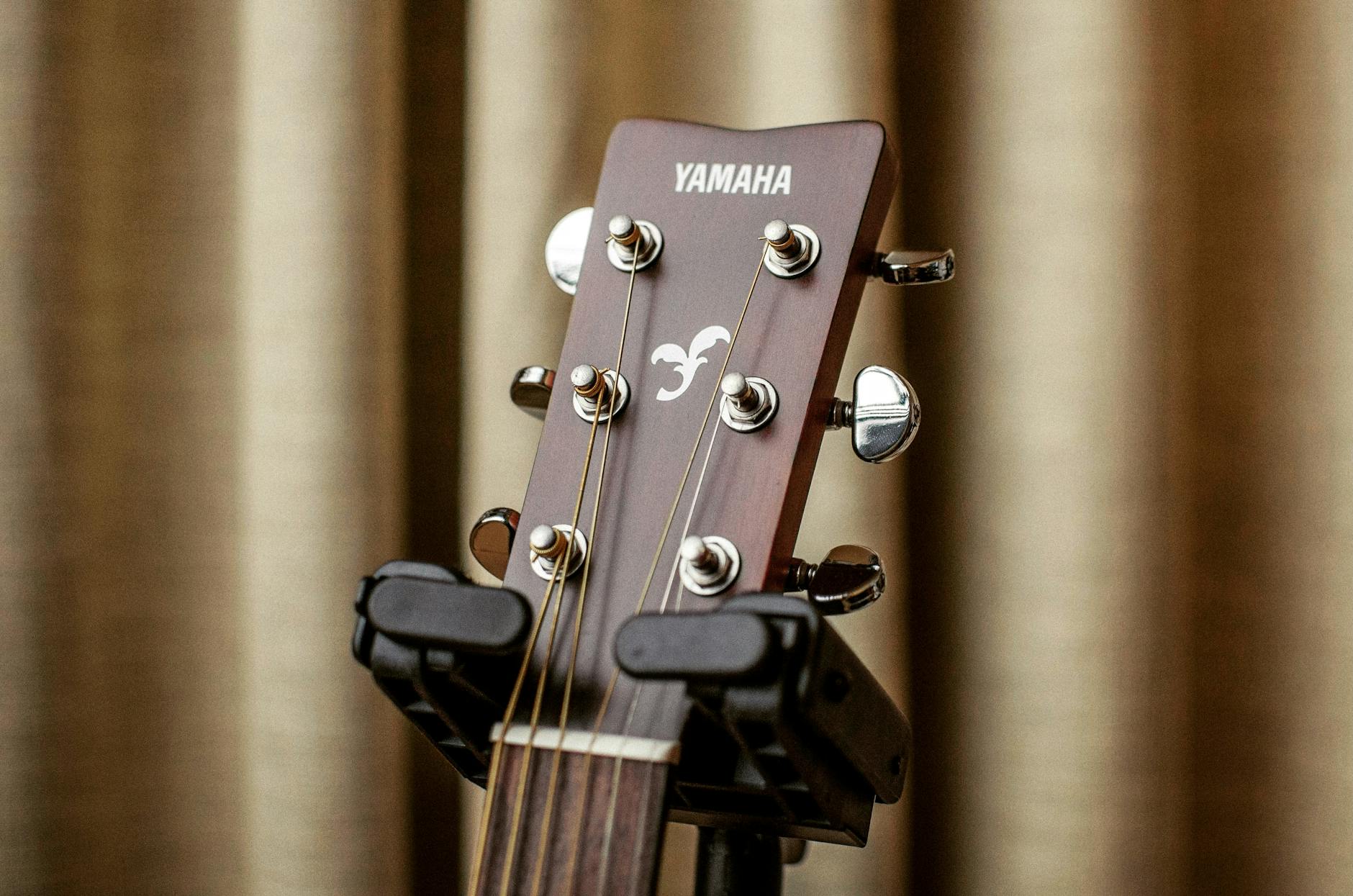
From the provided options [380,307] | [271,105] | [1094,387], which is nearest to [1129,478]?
[1094,387]

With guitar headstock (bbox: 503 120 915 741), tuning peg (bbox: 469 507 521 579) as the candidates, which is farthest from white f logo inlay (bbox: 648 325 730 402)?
tuning peg (bbox: 469 507 521 579)

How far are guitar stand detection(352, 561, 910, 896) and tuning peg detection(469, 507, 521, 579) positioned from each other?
0.07 m

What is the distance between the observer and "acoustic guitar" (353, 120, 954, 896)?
46 centimetres

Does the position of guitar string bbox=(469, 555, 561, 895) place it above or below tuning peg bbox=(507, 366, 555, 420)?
below

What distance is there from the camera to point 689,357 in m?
0.57

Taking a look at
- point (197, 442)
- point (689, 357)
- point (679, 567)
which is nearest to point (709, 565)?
point (679, 567)

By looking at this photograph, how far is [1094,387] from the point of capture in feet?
2.32

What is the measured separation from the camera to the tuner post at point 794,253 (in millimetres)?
550

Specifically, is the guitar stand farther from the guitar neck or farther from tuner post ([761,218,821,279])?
tuner post ([761,218,821,279])

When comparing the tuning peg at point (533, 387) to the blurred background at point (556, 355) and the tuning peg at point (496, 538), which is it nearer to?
the tuning peg at point (496, 538)

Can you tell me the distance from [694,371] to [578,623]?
0.14 m

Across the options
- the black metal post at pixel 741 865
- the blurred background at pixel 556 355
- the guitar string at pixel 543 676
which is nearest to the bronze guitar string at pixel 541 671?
the guitar string at pixel 543 676

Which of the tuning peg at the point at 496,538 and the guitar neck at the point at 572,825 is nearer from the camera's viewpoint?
the guitar neck at the point at 572,825

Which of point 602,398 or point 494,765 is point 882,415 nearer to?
point 602,398
